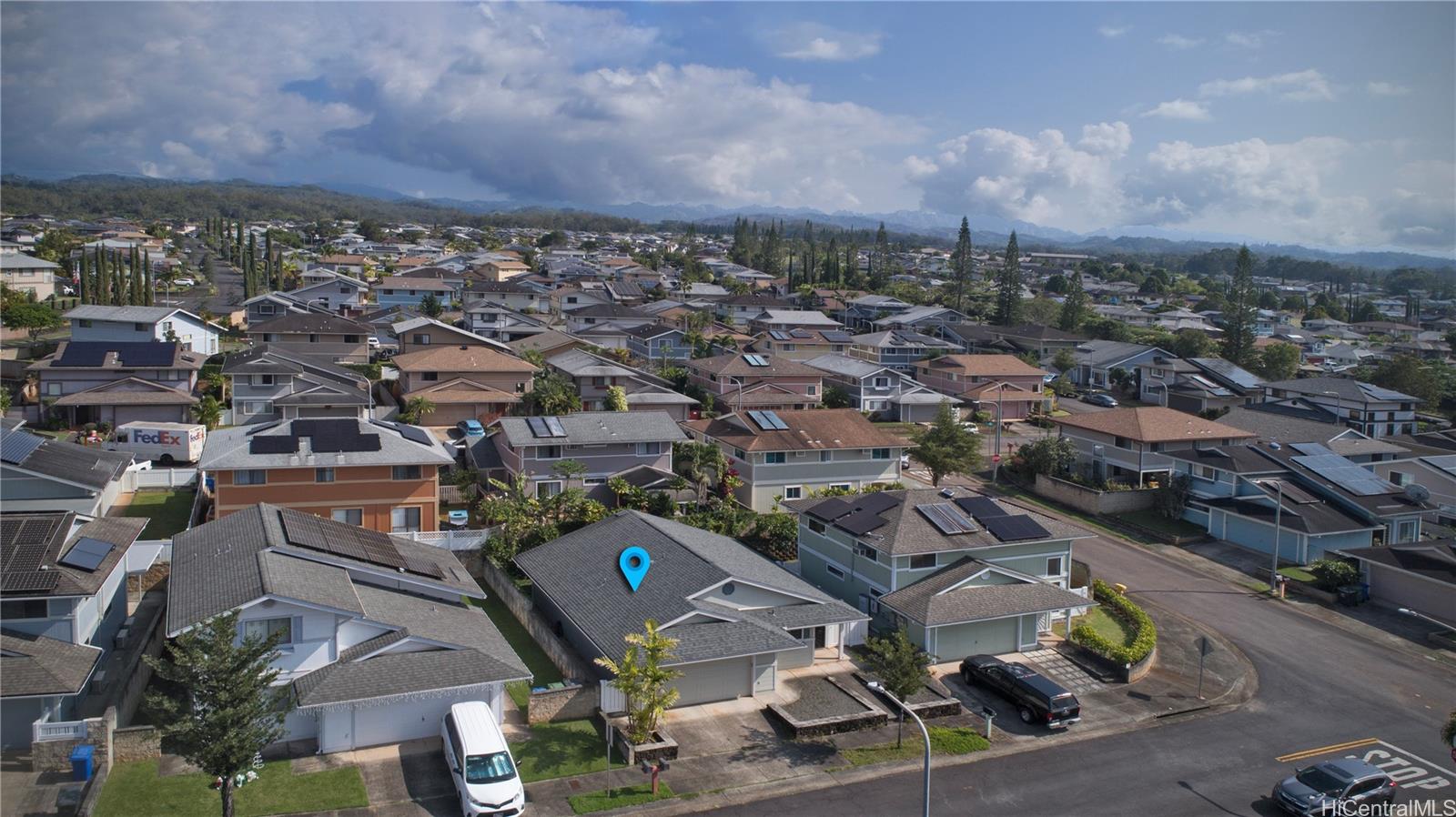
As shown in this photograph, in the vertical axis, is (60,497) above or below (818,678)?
above

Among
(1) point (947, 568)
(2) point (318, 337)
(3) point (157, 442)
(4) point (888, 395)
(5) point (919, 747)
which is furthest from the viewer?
(4) point (888, 395)

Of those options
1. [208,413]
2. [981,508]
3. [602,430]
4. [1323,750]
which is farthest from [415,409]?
[1323,750]

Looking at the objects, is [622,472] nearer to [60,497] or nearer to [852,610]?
[852,610]

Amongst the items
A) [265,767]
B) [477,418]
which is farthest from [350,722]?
[477,418]

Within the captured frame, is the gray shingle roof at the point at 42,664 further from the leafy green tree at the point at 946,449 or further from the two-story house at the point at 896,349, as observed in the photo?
the two-story house at the point at 896,349

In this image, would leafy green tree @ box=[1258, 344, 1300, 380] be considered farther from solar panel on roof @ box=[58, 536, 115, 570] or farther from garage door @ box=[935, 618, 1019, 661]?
solar panel on roof @ box=[58, 536, 115, 570]

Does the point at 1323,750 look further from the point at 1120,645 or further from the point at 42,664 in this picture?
the point at 42,664
